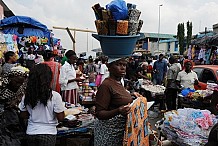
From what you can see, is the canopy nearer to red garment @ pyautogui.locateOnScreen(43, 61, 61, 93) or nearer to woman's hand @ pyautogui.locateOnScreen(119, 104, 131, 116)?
red garment @ pyautogui.locateOnScreen(43, 61, 61, 93)

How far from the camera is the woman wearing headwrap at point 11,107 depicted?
297 centimetres

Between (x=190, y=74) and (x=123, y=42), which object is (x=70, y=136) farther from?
(x=190, y=74)

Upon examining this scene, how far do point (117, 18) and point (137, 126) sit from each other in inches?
44.7

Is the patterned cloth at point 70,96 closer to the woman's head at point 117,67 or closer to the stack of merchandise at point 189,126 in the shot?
the stack of merchandise at point 189,126

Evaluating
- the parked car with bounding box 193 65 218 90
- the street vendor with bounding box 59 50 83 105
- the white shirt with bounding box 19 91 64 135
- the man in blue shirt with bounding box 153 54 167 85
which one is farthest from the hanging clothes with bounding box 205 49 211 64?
the white shirt with bounding box 19 91 64 135

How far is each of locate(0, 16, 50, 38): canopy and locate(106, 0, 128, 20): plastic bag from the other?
7.53m

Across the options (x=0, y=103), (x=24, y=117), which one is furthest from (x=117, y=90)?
(x=0, y=103)

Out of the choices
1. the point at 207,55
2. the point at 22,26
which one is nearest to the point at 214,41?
the point at 207,55

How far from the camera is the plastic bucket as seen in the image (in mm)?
2646

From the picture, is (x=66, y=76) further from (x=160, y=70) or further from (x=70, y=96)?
(x=160, y=70)

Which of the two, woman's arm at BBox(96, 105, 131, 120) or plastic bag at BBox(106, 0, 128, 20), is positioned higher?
plastic bag at BBox(106, 0, 128, 20)

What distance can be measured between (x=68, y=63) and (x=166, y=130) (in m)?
3.01

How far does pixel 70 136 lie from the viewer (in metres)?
3.78

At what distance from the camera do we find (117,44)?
2652 mm
